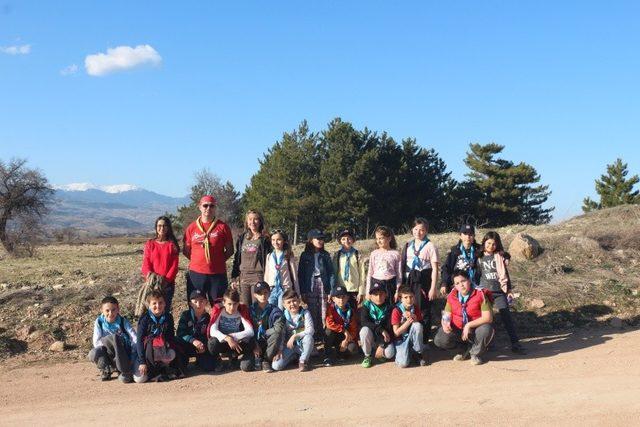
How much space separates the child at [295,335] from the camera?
20.8 ft

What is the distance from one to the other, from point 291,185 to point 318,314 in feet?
99.6

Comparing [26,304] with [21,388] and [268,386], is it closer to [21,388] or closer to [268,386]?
[21,388]

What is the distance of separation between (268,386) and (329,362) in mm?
957

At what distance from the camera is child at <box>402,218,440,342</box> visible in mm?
6984

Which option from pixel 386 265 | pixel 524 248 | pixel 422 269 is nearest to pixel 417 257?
pixel 422 269

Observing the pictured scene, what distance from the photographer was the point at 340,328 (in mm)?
6695

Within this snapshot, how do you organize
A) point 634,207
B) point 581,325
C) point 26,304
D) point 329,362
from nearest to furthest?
point 329,362
point 581,325
point 26,304
point 634,207

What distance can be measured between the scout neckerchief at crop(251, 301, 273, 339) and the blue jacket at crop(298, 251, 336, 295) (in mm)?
589

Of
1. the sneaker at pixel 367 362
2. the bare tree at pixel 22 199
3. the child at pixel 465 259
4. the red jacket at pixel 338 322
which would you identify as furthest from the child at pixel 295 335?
the bare tree at pixel 22 199

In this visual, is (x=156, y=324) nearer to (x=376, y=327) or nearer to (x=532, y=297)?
(x=376, y=327)

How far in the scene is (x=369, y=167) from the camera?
35.8m

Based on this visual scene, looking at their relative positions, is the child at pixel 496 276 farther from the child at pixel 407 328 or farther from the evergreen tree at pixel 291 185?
the evergreen tree at pixel 291 185

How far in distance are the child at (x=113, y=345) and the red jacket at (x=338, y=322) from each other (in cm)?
217

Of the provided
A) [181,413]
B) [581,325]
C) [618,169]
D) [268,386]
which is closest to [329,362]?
[268,386]
